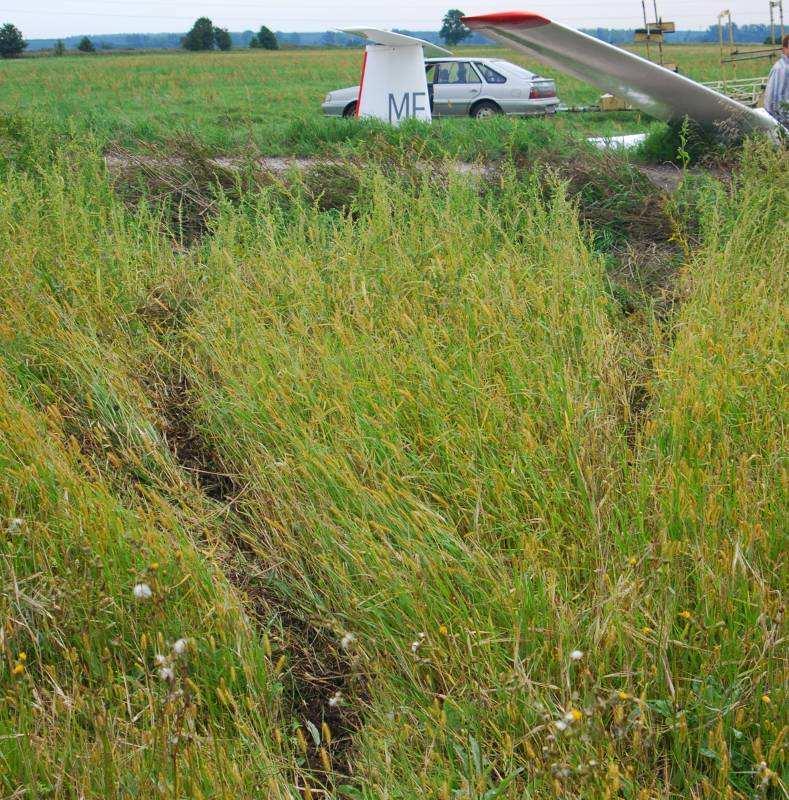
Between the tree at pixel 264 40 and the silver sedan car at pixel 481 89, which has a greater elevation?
the tree at pixel 264 40

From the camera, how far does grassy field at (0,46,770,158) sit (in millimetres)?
8883

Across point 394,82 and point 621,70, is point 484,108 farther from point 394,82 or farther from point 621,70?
point 621,70

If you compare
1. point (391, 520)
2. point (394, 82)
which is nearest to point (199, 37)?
point (394, 82)

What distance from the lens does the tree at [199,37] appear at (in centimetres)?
8175

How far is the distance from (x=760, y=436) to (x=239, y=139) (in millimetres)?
7028

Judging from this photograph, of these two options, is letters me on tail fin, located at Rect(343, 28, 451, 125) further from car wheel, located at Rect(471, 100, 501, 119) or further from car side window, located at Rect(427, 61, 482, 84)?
car wheel, located at Rect(471, 100, 501, 119)

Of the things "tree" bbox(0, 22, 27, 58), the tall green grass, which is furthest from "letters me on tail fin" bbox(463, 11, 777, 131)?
"tree" bbox(0, 22, 27, 58)

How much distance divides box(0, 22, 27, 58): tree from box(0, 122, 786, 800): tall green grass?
82.0 m

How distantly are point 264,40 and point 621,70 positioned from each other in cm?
8488

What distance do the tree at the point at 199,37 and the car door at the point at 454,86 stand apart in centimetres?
7239

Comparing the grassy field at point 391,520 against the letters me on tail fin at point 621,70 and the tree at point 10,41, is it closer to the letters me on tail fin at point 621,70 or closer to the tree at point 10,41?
the letters me on tail fin at point 621,70

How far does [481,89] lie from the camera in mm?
17734

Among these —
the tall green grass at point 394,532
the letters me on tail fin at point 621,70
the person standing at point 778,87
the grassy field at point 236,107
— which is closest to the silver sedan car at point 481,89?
the grassy field at point 236,107

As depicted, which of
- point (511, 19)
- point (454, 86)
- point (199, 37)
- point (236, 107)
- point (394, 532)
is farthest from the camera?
point (199, 37)
